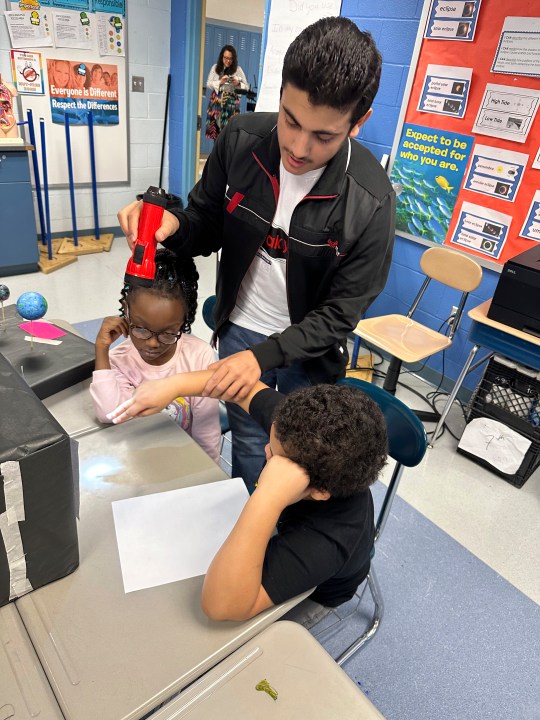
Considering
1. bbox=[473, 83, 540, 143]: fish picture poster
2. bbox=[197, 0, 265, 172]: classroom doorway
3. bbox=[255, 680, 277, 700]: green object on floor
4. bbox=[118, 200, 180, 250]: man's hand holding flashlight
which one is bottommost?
bbox=[255, 680, 277, 700]: green object on floor

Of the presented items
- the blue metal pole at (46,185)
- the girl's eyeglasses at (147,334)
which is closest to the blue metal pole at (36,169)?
the blue metal pole at (46,185)

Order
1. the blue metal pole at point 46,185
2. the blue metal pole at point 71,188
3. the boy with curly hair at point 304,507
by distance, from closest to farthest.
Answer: the boy with curly hair at point 304,507 → the blue metal pole at point 46,185 → the blue metal pole at point 71,188

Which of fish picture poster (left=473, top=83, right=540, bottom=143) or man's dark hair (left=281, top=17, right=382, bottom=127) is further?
fish picture poster (left=473, top=83, right=540, bottom=143)

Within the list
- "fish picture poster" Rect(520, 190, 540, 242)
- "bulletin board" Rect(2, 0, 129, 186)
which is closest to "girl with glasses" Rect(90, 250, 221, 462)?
"fish picture poster" Rect(520, 190, 540, 242)

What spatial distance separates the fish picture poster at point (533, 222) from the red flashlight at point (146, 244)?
203 cm

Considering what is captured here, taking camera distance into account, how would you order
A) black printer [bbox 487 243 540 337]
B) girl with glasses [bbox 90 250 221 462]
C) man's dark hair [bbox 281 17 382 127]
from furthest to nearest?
black printer [bbox 487 243 540 337] < girl with glasses [bbox 90 250 221 462] < man's dark hair [bbox 281 17 382 127]

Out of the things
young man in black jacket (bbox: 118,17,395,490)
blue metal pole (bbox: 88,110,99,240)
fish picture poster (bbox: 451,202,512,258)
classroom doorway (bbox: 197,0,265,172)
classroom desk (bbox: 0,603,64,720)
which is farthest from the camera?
classroom doorway (bbox: 197,0,265,172)

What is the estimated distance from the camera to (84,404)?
1.23m

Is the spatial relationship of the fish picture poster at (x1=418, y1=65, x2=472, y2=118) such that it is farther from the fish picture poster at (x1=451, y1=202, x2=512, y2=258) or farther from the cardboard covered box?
the cardboard covered box

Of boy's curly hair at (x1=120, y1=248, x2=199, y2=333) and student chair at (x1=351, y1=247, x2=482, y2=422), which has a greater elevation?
boy's curly hair at (x1=120, y1=248, x2=199, y2=333)

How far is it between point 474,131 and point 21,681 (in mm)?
2818

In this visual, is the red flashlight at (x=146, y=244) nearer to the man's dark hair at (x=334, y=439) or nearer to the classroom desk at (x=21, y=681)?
the man's dark hair at (x=334, y=439)

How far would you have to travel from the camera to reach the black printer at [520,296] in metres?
2.02

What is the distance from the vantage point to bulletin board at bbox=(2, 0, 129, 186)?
3742mm
